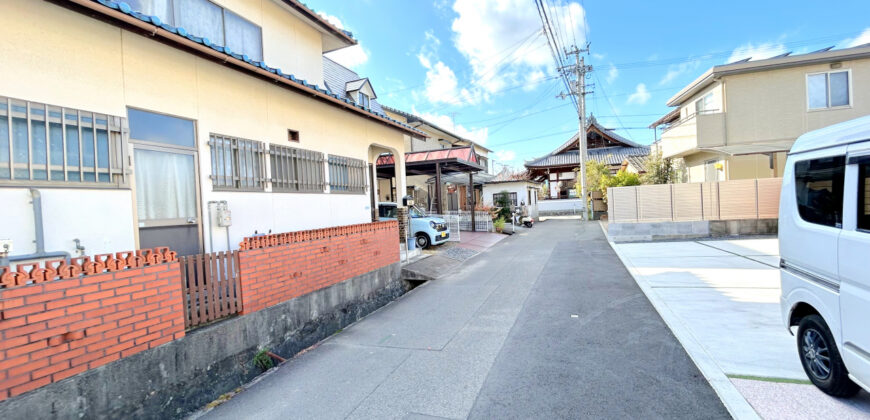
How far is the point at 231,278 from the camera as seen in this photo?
409cm

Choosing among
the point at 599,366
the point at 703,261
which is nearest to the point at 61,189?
the point at 599,366

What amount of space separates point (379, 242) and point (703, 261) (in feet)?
25.5

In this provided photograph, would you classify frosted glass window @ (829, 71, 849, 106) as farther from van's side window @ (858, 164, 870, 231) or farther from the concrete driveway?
van's side window @ (858, 164, 870, 231)

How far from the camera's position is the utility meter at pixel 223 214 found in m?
5.09

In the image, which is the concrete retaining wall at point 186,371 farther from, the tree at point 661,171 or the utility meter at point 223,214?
the tree at point 661,171

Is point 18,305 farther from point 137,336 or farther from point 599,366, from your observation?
point 599,366

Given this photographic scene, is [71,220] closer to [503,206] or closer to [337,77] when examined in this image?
[337,77]

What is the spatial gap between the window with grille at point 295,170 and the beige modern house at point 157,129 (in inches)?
0.8

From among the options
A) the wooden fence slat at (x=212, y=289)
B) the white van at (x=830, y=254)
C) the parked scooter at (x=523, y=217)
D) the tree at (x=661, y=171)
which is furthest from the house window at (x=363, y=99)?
the tree at (x=661, y=171)

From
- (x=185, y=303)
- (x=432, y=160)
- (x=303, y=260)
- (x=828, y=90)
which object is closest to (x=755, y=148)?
(x=828, y=90)

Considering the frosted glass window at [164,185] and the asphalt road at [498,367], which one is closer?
the asphalt road at [498,367]

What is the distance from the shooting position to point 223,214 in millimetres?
5117

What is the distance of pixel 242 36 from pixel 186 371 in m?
5.98

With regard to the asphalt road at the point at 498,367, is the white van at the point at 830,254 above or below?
above
